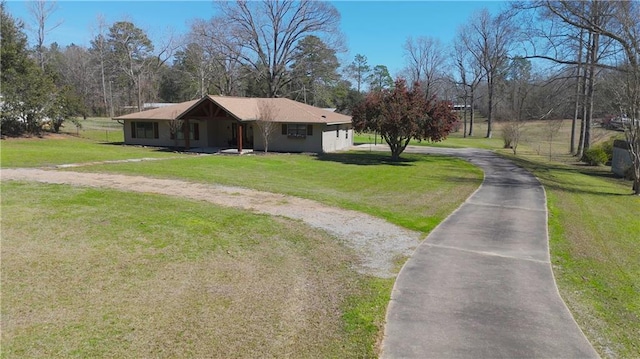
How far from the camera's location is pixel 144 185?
15648 millimetres

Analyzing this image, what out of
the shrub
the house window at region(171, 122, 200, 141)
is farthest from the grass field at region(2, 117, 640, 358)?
the house window at region(171, 122, 200, 141)

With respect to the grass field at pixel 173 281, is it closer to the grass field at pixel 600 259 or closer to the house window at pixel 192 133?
the grass field at pixel 600 259

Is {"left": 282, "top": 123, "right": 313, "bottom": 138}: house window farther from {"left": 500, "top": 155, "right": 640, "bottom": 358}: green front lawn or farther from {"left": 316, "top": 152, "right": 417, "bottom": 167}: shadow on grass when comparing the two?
{"left": 500, "top": 155, "right": 640, "bottom": 358}: green front lawn

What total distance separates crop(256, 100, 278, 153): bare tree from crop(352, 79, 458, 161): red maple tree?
6.89 m

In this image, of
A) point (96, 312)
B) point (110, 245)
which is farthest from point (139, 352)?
point (110, 245)

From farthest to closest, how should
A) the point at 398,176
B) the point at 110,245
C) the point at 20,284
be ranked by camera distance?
1. the point at 398,176
2. the point at 110,245
3. the point at 20,284

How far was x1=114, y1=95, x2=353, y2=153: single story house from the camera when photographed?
105 ft

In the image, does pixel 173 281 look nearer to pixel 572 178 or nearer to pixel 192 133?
pixel 572 178

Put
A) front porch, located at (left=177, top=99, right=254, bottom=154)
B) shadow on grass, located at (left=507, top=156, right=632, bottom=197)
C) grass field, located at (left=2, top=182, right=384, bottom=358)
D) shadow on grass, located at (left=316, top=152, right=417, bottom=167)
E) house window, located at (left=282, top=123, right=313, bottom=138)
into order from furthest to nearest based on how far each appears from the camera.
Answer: house window, located at (left=282, top=123, right=313, bottom=138), front porch, located at (left=177, top=99, right=254, bottom=154), shadow on grass, located at (left=316, top=152, right=417, bottom=167), shadow on grass, located at (left=507, top=156, right=632, bottom=197), grass field, located at (left=2, top=182, right=384, bottom=358)

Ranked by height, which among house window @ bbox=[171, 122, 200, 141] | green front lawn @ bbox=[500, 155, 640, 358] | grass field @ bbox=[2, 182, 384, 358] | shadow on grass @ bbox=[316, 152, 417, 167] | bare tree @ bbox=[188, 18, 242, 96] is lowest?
green front lawn @ bbox=[500, 155, 640, 358]

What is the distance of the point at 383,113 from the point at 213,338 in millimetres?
23083

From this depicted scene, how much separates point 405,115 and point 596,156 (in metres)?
14.6

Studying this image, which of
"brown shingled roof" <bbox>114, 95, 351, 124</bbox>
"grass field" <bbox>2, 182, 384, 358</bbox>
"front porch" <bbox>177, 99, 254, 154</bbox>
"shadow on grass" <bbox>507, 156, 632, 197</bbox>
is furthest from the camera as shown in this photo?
"front porch" <bbox>177, 99, 254, 154</bbox>

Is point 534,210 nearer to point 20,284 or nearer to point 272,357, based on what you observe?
point 272,357
